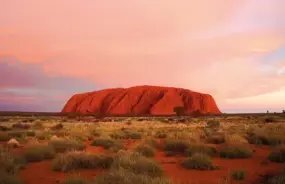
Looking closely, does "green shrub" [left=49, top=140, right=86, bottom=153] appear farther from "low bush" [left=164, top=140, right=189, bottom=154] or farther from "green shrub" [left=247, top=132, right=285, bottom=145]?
"green shrub" [left=247, top=132, right=285, bottom=145]

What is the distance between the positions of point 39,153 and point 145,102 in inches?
5188

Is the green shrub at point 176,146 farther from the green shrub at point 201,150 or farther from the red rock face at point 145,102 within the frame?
the red rock face at point 145,102

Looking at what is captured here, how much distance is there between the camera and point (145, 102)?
473 feet

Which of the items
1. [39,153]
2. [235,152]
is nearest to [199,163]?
[235,152]

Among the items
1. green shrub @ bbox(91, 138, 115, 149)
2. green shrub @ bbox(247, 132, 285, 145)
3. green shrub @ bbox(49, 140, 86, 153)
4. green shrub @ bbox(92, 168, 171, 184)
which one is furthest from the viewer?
green shrub @ bbox(247, 132, 285, 145)

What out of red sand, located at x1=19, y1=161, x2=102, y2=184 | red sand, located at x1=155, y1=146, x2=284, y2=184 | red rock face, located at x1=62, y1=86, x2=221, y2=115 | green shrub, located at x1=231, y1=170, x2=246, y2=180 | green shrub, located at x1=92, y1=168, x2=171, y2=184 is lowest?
red sand, located at x1=19, y1=161, x2=102, y2=184

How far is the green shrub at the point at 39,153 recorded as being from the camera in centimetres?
1225

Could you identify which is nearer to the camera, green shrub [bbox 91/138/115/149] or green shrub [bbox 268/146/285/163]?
green shrub [bbox 268/146/285/163]

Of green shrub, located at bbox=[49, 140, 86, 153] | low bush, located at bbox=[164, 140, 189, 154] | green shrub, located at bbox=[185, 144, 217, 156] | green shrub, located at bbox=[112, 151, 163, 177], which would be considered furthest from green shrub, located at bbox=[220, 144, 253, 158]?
green shrub, located at bbox=[49, 140, 86, 153]

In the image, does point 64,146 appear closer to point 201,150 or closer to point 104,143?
point 104,143

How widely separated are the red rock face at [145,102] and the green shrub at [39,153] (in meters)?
117

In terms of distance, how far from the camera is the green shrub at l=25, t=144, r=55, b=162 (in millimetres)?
12250

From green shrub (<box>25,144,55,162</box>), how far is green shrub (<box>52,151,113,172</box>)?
2.11 m

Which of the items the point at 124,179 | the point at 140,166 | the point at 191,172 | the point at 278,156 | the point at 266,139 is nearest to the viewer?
→ the point at 124,179
